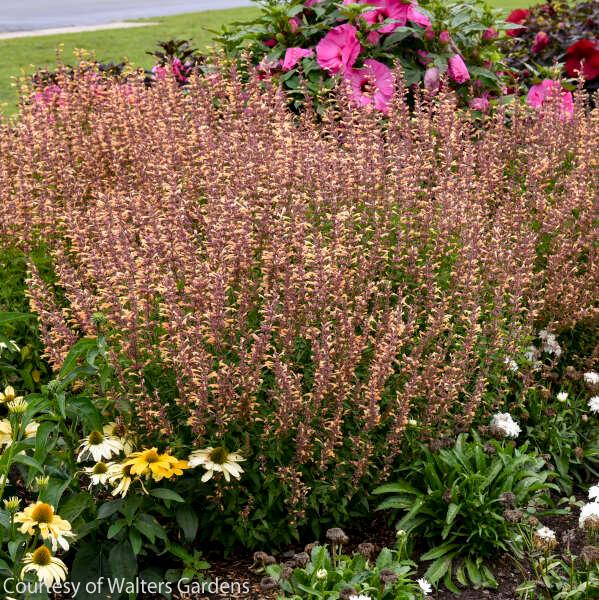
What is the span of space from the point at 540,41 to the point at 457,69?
2.05 meters

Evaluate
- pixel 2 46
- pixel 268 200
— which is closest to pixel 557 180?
pixel 268 200

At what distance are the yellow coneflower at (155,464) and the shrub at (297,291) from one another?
0.12m

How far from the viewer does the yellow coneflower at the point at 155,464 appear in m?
2.86

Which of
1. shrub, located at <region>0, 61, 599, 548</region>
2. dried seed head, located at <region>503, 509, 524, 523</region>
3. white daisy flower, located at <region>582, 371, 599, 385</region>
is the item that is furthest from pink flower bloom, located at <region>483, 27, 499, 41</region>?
dried seed head, located at <region>503, 509, 524, 523</region>

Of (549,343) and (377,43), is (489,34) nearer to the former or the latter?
(377,43)

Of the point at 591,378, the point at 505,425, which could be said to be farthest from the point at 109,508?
the point at 591,378

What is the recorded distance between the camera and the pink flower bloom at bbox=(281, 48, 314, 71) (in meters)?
5.71

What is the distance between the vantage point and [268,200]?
11.8 feet

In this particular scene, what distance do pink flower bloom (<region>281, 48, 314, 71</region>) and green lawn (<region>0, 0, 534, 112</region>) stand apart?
6.60 metres

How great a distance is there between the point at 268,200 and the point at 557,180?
205 cm

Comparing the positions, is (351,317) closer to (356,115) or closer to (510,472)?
(510,472)

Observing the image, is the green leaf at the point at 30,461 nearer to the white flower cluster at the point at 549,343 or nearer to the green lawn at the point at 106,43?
the white flower cluster at the point at 549,343

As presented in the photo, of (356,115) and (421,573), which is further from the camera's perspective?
(356,115)

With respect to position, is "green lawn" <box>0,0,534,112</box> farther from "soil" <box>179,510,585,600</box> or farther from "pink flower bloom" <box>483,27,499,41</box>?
"soil" <box>179,510,585,600</box>
